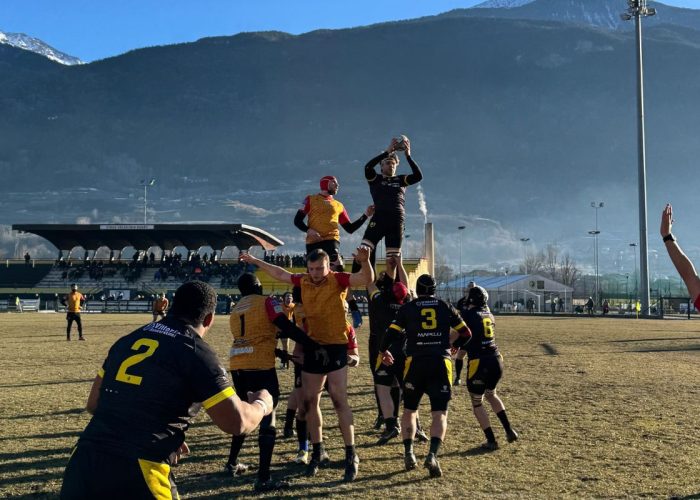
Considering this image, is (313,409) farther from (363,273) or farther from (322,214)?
(322,214)

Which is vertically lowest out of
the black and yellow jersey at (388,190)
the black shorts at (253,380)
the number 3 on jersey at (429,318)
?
the black shorts at (253,380)

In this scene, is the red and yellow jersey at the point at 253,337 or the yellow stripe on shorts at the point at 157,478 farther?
the red and yellow jersey at the point at 253,337

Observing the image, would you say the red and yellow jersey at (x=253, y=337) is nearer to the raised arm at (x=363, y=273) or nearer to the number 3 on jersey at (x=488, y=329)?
the raised arm at (x=363, y=273)

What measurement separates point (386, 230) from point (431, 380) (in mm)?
2772

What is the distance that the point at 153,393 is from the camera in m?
3.67

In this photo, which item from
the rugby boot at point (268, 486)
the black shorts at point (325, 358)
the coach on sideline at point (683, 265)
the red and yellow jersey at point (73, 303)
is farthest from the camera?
the red and yellow jersey at point (73, 303)

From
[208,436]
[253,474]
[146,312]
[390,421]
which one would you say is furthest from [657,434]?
[146,312]

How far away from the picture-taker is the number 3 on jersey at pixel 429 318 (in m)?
7.78

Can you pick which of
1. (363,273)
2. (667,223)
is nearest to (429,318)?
(363,273)

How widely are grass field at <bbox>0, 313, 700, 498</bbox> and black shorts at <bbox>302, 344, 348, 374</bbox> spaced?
1.16 meters

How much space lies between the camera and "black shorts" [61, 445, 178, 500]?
11.6 feet

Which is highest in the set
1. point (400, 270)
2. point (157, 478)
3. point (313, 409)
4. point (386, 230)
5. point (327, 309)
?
point (386, 230)

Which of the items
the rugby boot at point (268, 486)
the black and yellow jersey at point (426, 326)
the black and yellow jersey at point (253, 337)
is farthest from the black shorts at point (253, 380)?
the black and yellow jersey at point (426, 326)

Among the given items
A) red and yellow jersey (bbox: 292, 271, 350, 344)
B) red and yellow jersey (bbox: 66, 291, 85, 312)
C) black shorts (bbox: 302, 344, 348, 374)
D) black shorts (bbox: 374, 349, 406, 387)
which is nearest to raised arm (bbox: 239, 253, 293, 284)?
red and yellow jersey (bbox: 292, 271, 350, 344)
